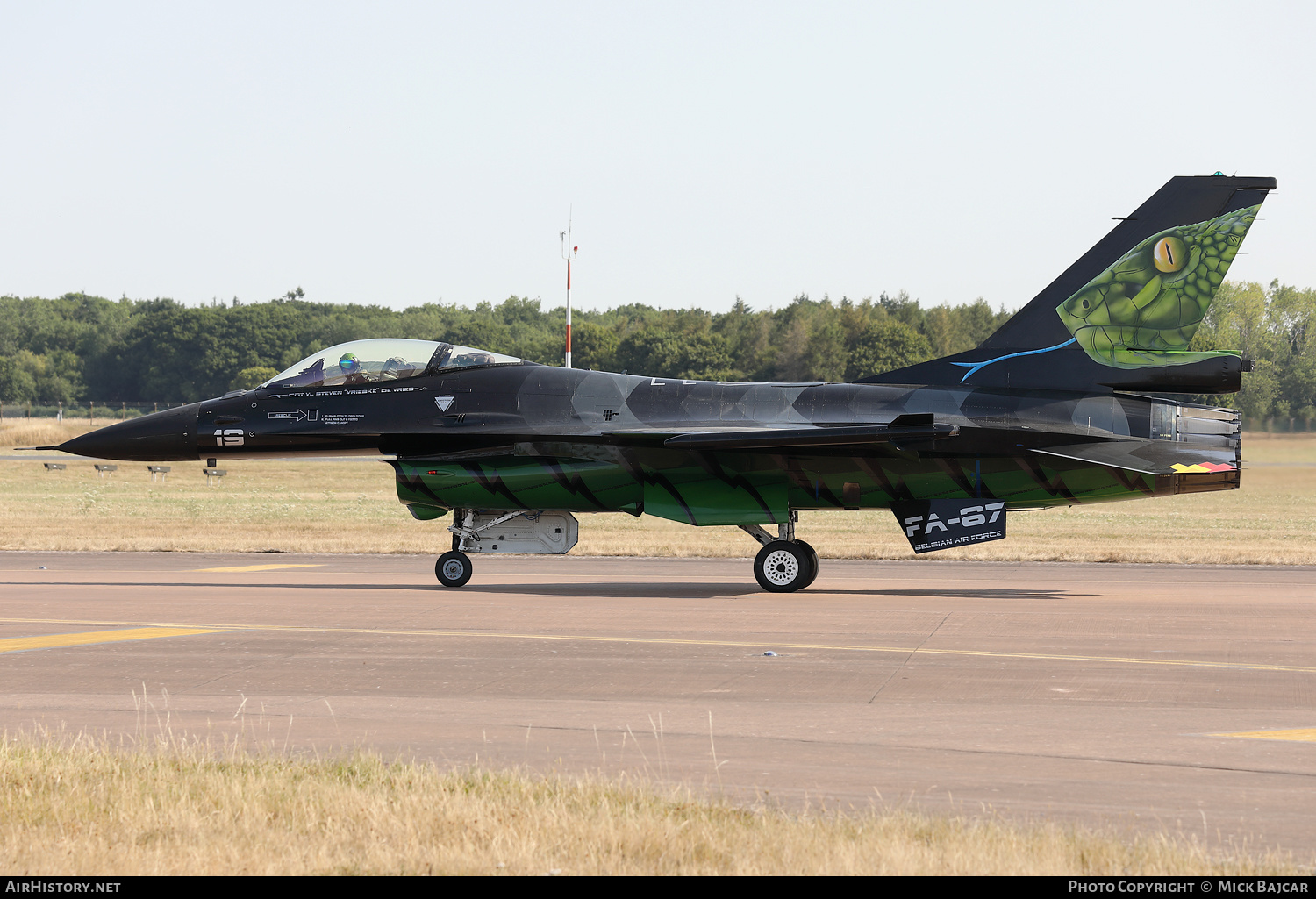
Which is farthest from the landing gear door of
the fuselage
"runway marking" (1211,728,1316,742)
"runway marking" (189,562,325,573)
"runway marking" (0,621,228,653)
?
"runway marking" (189,562,325,573)

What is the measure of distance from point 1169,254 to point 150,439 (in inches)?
576

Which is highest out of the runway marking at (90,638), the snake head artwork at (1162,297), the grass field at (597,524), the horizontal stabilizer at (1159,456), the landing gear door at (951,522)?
the snake head artwork at (1162,297)

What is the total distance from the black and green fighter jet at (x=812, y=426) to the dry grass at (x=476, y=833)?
33.2 ft

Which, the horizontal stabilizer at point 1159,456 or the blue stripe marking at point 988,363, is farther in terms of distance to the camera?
the blue stripe marking at point 988,363

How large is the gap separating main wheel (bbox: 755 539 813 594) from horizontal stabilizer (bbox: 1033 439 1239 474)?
381 centimetres

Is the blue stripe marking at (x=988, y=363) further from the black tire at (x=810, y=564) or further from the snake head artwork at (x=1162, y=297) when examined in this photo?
the black tire at (x=810, y=564)

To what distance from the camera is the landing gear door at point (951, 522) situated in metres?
17.0

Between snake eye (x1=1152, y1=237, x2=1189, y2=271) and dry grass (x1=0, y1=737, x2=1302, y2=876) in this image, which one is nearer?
dry grass (x1=0, y1=737, x2=1302, y2=876)

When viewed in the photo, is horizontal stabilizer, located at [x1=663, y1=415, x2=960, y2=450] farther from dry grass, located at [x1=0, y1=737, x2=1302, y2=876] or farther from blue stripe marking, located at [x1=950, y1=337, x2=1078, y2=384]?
dry grass, located at [x1=0, y1=737, x2=1302, y2=876]

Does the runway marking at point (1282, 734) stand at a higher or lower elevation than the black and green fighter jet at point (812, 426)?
lower

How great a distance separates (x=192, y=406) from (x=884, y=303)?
11223cm

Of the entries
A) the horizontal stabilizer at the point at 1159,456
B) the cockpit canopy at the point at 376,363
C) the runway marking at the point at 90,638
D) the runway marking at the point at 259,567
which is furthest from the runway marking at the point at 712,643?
the runway marking at the point at 259,567

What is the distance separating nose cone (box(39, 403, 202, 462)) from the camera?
18.6 metres

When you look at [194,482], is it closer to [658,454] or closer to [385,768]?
[658,454]
